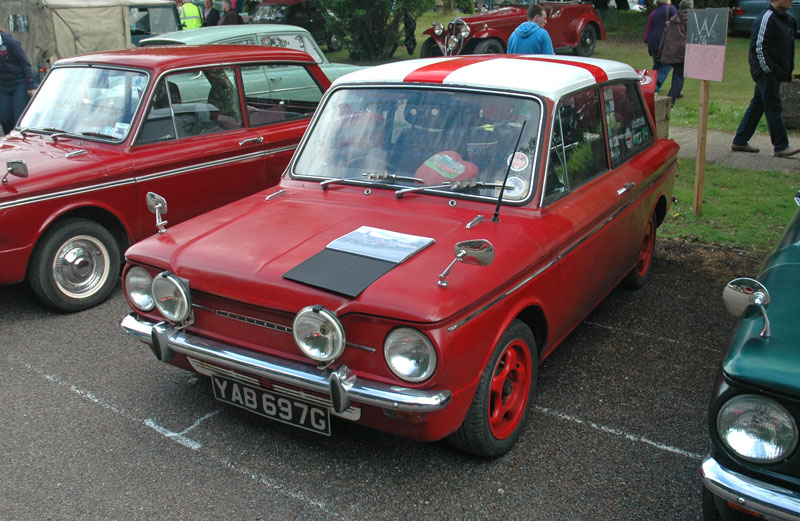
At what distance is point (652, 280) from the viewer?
18.2 feet

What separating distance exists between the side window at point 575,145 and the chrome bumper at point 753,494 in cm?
169

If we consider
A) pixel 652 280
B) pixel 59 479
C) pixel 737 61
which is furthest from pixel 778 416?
pixel 737 61

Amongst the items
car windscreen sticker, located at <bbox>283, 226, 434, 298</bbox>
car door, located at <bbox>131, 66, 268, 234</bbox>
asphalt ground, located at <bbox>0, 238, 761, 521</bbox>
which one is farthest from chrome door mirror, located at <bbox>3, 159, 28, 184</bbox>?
car windscreen sticker, located at <bbox>283, 226, 434, 298</bbox>

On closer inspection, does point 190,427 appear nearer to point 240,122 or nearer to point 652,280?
point 240,122

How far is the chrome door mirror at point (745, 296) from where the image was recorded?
8.29 feet

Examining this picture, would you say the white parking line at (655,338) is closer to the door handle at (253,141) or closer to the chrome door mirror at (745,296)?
the chrome door mirror at (745,296)

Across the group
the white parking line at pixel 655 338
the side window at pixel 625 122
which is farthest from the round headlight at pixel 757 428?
the side window at pixel 625 122

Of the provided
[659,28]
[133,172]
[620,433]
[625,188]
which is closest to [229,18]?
[659,28]

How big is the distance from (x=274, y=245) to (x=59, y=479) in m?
1.44

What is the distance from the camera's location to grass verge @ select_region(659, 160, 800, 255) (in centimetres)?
630

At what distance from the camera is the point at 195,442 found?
349 centimetres

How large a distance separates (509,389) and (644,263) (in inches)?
97.8

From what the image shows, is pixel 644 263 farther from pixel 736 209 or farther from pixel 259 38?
pixel 259 38

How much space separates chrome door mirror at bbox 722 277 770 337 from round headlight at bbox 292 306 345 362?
1470 millimetres
